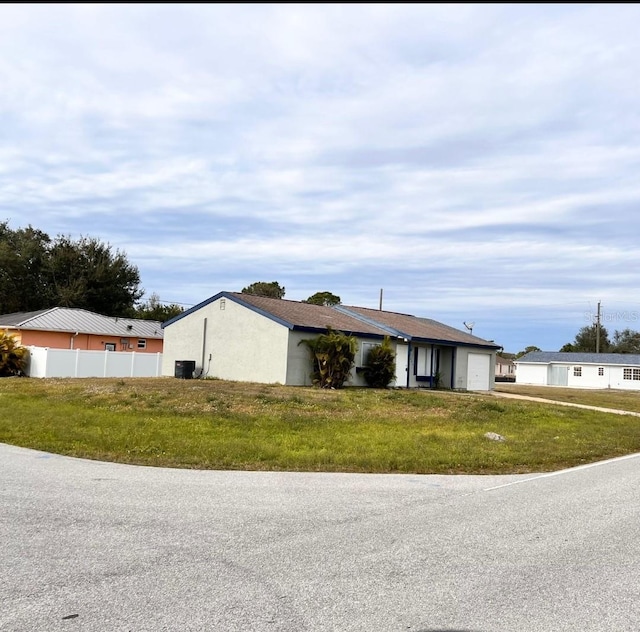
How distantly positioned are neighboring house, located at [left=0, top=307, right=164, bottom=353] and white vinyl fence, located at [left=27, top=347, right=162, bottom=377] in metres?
4.86

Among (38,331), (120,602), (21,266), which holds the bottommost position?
(120,602)

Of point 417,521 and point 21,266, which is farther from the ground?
point 21,266

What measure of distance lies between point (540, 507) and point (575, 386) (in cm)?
5591

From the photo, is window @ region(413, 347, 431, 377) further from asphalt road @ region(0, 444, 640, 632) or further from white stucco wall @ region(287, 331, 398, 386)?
asphalt road @ region(0, 444, 640, 632)

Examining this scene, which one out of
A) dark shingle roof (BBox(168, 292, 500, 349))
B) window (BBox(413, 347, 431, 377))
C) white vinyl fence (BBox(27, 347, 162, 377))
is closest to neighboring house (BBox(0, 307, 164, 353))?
white vinyl fence (BBox(27, 347, 162, 377))

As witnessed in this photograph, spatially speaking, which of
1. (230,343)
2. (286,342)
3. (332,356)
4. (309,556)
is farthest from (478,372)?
(309,556)

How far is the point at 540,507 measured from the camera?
8148 mm

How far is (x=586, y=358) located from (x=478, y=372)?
30227mm

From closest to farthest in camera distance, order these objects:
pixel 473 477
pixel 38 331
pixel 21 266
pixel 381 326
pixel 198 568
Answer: pixel 198 568
pixel 473 477
pixel 381 326
pixel 38 331
pixel 21 266

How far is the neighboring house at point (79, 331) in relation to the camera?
1458 inches

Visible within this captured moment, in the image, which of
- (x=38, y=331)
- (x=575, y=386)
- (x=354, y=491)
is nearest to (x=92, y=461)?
(x=354, y=491)

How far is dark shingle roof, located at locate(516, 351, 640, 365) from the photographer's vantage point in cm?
5901

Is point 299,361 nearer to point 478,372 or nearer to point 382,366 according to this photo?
point 382,366

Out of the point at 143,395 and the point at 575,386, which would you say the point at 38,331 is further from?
the point at 575,386
